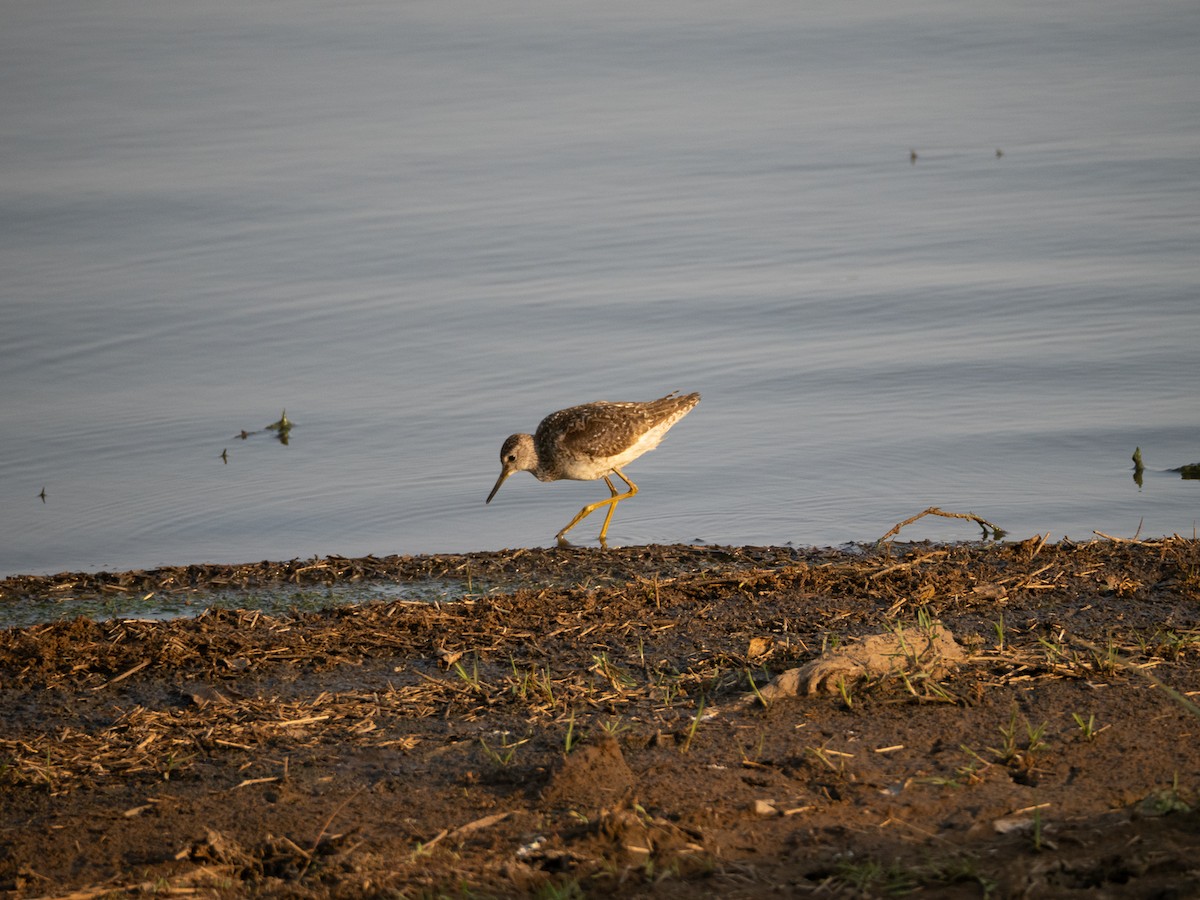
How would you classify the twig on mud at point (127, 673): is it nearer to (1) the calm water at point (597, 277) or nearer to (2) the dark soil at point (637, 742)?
(2) the dark soil at point (637, 742)

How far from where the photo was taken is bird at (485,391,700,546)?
9.73 metres

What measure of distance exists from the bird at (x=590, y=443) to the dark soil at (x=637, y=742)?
2.27m

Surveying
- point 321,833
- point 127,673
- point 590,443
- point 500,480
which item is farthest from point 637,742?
point 500,480

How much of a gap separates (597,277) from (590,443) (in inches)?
185

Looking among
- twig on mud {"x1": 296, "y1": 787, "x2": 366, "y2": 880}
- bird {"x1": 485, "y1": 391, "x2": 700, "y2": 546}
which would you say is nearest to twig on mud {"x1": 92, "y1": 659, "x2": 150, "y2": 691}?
twig on mud {"x1": 296, "y1": 787, "x2": 366, "y2": 880}

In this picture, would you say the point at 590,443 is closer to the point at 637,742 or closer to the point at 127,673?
the point at 127,673

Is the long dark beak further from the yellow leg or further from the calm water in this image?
the yellow leg

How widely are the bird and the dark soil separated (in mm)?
2272

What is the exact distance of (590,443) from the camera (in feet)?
31.8

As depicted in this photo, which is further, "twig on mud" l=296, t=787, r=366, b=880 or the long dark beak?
the long dark beak

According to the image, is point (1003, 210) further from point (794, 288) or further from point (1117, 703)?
point (1117, 703)

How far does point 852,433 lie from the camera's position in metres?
10.9

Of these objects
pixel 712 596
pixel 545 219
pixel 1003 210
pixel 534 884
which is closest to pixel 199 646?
pixel 712 596

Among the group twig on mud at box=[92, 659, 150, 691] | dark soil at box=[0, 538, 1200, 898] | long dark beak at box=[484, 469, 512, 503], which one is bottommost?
dark soil at box=[0, 538, 1200, 898]
